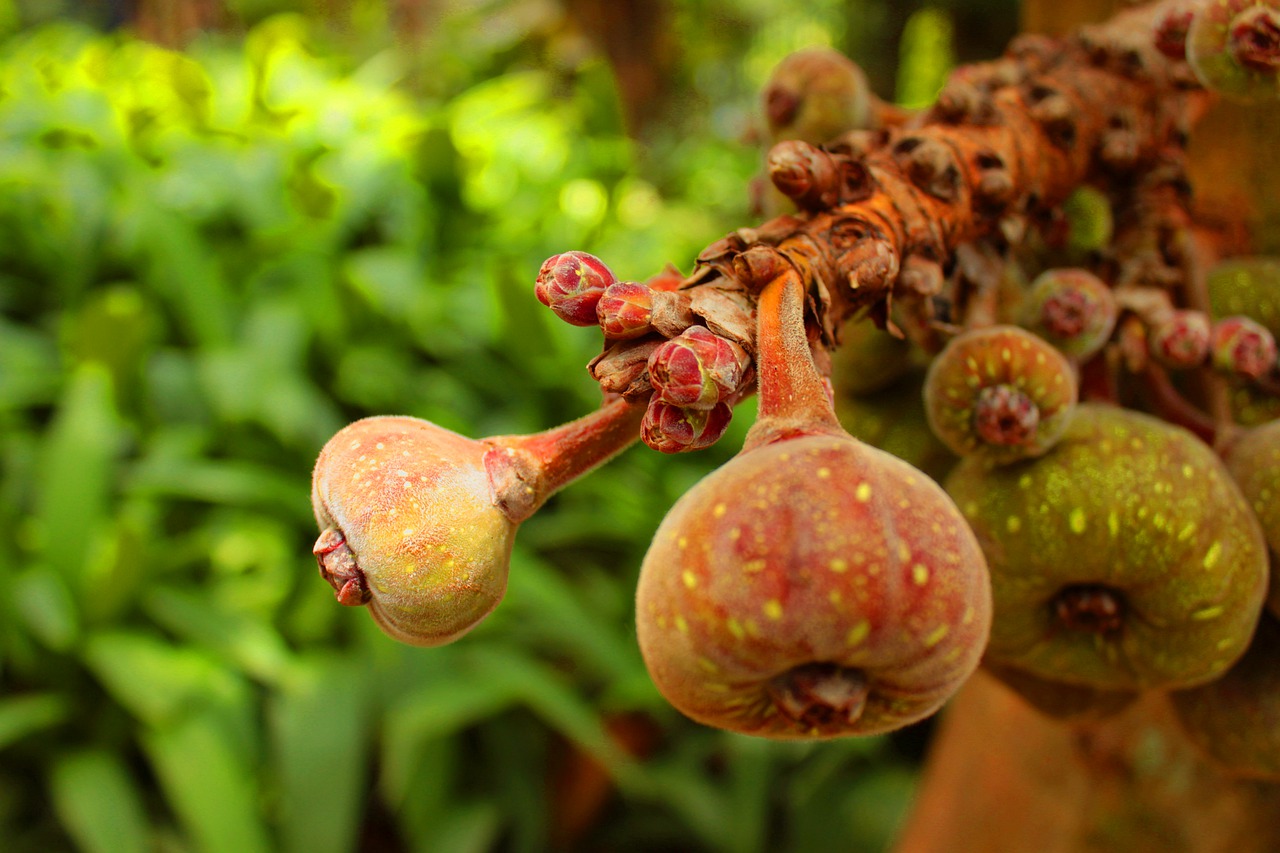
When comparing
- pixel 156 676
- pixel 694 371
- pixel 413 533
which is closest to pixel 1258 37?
pixel 694 371

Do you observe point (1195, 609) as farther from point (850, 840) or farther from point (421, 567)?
point (850, 840)

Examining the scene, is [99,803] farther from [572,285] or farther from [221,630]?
[572,285]

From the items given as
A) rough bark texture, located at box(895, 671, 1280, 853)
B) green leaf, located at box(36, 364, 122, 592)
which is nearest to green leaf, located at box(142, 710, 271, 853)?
green leaf, located at box(36, 364, 122, 592)

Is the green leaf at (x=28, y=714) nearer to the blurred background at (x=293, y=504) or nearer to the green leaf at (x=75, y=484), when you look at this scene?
the blurred background at (x=293, y=504)

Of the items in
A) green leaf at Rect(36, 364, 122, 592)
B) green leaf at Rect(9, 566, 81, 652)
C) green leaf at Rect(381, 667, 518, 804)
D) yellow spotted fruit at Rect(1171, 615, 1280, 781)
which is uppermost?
yellow spotted fruit at Rect(1171, 615, 1280, 781)

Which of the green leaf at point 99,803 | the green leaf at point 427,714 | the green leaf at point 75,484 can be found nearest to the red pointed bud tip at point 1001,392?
the green leaf at point 427,714

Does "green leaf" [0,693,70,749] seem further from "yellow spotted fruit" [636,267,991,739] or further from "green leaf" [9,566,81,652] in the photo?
"yellow spotted fruit" [636,267,991,739]
